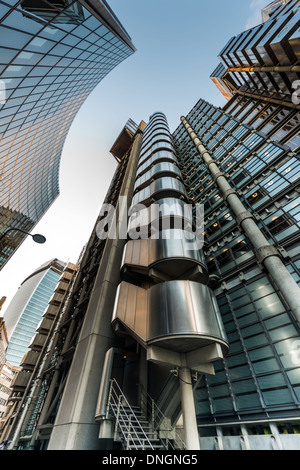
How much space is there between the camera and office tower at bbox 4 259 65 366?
130 meters

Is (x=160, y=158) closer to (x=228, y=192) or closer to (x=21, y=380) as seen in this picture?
(x=228, y=192)

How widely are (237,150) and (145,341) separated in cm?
2109

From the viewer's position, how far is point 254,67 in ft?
125

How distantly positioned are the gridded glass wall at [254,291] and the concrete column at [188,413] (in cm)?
252

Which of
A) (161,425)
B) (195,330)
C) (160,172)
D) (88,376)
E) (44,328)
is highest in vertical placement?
(160,172)

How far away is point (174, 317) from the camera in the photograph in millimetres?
9078

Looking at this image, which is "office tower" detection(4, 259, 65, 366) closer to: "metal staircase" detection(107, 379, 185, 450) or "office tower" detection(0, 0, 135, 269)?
"office tower" detection(0, 0, 135, 269)

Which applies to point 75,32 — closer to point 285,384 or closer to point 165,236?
point 165,236

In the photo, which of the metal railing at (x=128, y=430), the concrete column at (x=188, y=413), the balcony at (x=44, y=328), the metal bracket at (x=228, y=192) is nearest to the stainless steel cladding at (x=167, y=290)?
the concrete column at (x=188, y=413)

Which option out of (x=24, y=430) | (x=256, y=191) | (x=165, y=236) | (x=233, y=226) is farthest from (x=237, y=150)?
(x=24, y=430)

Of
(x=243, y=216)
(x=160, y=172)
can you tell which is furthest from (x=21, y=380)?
(x=243, y=216)

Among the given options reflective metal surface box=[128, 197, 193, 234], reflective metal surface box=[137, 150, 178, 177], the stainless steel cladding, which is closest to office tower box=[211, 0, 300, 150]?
reflective metal surface box=[137, 150, 178, 177]

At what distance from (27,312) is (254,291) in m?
171

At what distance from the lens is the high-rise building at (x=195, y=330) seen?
859cm
